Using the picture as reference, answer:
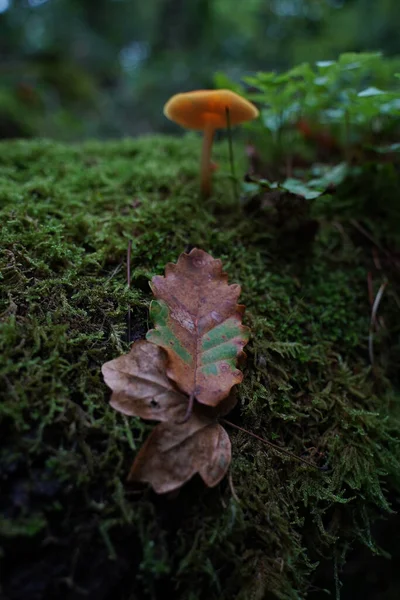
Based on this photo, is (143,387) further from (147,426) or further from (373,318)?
(373,318)

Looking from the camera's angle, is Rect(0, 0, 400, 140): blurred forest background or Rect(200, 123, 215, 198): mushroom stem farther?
Rect(0, 0, 400, 140): blurred forest background

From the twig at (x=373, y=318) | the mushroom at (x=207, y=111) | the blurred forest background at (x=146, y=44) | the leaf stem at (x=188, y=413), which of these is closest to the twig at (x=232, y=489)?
the leaf stem at (x=188, y=413)

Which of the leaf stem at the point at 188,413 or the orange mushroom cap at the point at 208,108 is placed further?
the orange mushroom cap at the point at 208,108

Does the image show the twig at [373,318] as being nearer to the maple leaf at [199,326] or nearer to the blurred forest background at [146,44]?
the maple leaf at [199,326]

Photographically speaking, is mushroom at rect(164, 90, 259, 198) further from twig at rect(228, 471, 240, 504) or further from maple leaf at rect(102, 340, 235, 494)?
twig at rect(228, 471, 240, 504)

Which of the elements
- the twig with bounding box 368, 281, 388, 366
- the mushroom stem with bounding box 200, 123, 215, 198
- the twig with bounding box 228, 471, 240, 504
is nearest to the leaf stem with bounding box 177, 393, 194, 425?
the twig with bounding box 228, 471, 240, 504

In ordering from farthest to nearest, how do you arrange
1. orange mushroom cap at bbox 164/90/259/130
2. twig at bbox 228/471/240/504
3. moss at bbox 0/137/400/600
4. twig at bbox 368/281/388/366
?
twig at bbox 368/281/388/366 < orange mushroom cap at bbox 164/90/259/130 < twig at bbox 228/471/240/504 < moss at bbox 0/137/400/600

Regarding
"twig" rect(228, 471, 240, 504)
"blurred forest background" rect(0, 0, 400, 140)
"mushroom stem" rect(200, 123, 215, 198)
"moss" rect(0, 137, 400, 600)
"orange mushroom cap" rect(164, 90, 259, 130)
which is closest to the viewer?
"moss" rect(0, 137, 400, 600)
